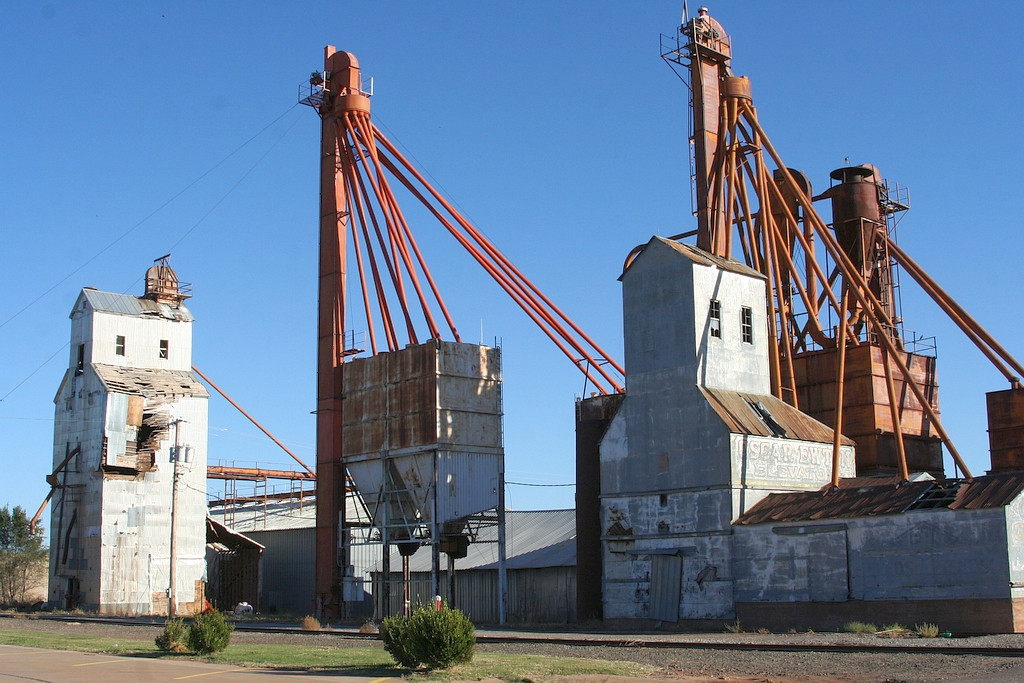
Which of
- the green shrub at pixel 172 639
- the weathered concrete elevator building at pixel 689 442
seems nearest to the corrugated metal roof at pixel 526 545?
the weathered concrete elevator building at pixel 689 442

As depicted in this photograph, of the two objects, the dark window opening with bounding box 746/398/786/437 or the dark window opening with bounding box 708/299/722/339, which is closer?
the dark window opening with bounding box 746/398/786/437

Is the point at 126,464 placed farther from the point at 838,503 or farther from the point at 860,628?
the point at 860,628

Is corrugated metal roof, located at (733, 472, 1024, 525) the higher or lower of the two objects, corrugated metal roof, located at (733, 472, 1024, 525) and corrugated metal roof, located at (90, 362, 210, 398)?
the lower

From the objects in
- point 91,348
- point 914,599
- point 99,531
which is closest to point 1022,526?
point 914,599

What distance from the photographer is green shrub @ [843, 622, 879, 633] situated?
32031mm

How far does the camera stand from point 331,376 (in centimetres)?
5247

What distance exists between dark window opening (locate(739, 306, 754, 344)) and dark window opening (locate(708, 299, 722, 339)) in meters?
1.19

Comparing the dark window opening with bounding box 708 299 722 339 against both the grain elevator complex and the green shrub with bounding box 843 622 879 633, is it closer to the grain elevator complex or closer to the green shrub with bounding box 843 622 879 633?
the grain elevator complex

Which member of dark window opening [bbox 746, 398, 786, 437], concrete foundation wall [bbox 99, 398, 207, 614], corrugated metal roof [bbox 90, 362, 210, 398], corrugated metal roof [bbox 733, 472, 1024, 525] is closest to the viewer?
corrugated metal roof [bbox 733, 472, 1024, 525]

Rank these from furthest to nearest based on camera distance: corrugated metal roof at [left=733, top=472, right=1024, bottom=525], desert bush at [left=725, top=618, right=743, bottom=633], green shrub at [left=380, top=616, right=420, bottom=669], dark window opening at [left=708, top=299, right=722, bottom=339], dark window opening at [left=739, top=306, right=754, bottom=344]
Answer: dark window opening at [left=739, top=306, right=754, bottom=344], dark window opening at [left=708, top=299, right=722, bottom=339], desert bush at [left=725, top=618, right=743, bottom=633], corrugated metal roof at [left=733, top=472, right=1024, bottom=525], green shrub at [left=380, top=616, right=420, bottom=669]

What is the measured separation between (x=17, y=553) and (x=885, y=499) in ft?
202

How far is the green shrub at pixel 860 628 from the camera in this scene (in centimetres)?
3203

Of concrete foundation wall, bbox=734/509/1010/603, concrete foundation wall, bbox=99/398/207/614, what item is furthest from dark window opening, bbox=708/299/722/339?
concrete foundation wall, bbox=99/398/207/614

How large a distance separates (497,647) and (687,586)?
10707 mm
